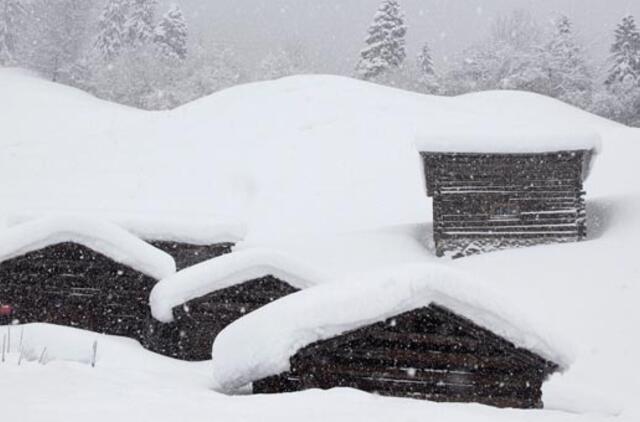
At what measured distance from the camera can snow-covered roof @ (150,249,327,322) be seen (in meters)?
9.59

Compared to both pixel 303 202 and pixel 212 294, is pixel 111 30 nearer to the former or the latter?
pixel 303 202

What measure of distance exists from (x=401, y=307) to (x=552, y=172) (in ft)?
44.8

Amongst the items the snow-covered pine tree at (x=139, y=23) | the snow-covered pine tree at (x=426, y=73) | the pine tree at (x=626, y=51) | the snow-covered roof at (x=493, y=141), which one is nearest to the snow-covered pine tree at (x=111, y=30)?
the snow-covered pine tree at (x=139, y=23)

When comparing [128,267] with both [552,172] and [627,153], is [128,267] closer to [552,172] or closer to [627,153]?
[552,172]

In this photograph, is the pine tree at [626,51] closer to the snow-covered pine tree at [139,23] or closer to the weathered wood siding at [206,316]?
the snow-covered pine tree at [139,23]

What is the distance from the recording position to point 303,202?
26453 mm

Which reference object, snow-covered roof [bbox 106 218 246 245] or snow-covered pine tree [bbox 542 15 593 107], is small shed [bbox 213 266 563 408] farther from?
snow-covered pine tree [bbox 542 15 593 107]

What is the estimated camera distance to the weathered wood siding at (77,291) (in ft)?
35.4

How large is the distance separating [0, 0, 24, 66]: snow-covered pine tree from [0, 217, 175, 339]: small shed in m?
45.7

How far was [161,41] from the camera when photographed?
5166 centimetres

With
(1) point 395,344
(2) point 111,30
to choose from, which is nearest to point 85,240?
(1) point 395,344

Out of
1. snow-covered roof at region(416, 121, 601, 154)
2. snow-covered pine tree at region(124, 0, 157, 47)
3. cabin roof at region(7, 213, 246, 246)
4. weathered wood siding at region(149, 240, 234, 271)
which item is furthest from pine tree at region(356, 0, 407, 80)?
cabin roof at region(7, 213, 246, 246)

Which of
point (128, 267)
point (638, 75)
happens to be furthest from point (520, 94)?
point (128, 267)

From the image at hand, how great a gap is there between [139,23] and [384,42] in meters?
19.8
